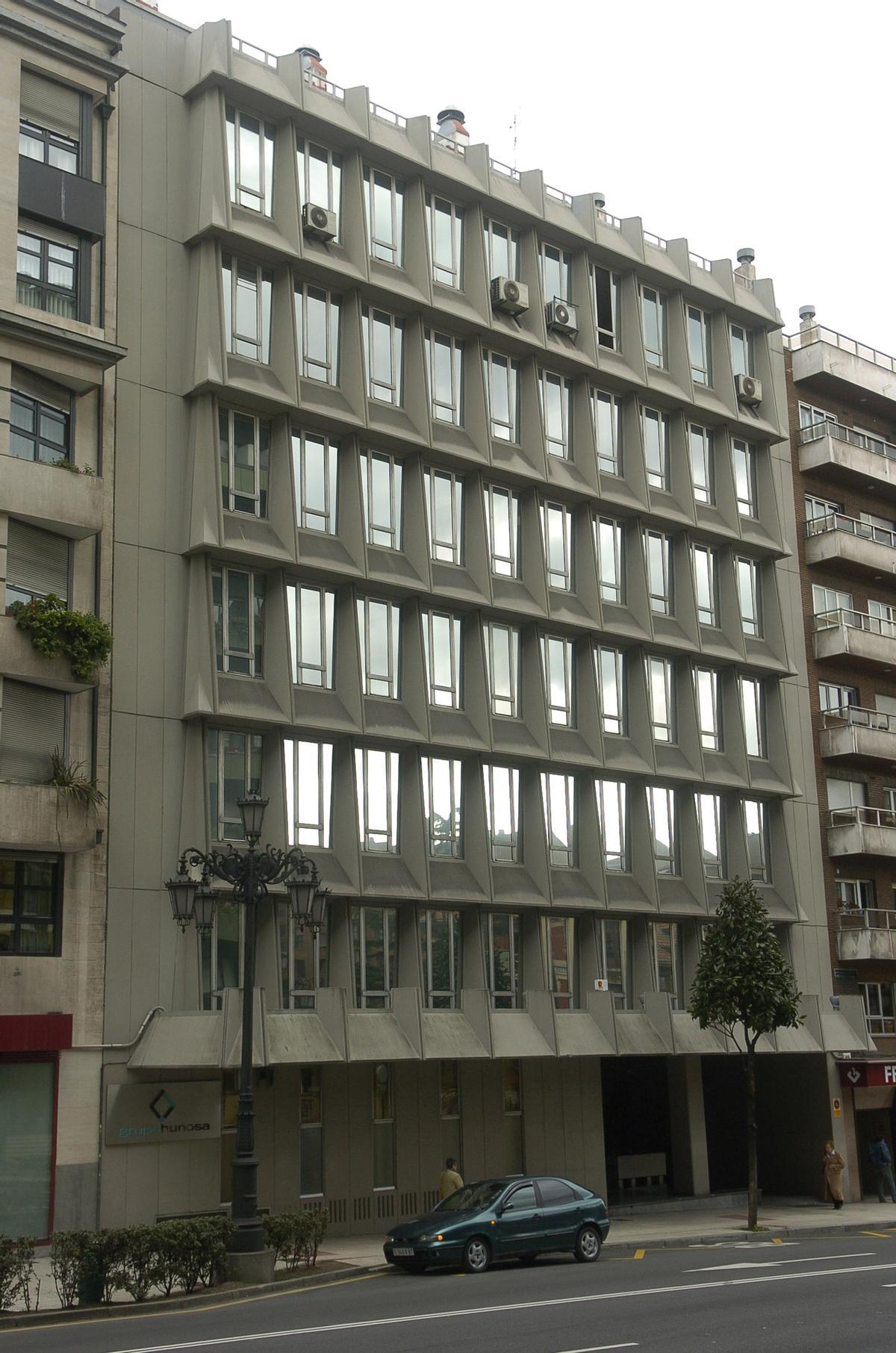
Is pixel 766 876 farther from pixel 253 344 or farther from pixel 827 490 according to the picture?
pixel 253 344

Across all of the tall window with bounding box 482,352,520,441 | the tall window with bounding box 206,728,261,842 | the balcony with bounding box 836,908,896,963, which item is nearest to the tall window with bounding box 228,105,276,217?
the tall window with bounding box 482,352,520,441

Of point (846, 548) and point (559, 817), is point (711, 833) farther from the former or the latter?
point (846, 548)

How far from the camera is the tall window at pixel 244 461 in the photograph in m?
28.3

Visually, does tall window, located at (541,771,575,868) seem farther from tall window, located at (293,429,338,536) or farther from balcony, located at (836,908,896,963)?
balcony, located at (836,908,896,963)

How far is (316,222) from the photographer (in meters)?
29.8

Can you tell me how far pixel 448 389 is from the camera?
32.8 m

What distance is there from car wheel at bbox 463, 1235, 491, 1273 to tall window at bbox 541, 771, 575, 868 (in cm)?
1198

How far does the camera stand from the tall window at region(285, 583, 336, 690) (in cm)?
2898

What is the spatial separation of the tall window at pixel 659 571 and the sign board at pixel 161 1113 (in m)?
16.5

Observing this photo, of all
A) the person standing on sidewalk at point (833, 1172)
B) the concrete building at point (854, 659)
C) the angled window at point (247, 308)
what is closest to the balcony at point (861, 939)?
the concrete building at point (854, 659)

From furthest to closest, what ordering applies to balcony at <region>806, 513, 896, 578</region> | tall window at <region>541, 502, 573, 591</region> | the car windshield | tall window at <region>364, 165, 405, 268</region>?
balcony at <region>806, 513, 896, 578</region>
tall window at <region>541, 502, 573, 591</region>
tall window at <region>364, 165, 405, 268</region>
the car windshield

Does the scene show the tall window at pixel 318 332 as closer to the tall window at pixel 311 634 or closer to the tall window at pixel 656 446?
the tall window at pixel 311 634

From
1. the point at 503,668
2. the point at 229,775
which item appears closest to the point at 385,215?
the point at 503,668

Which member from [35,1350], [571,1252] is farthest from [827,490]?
[35,1350]
